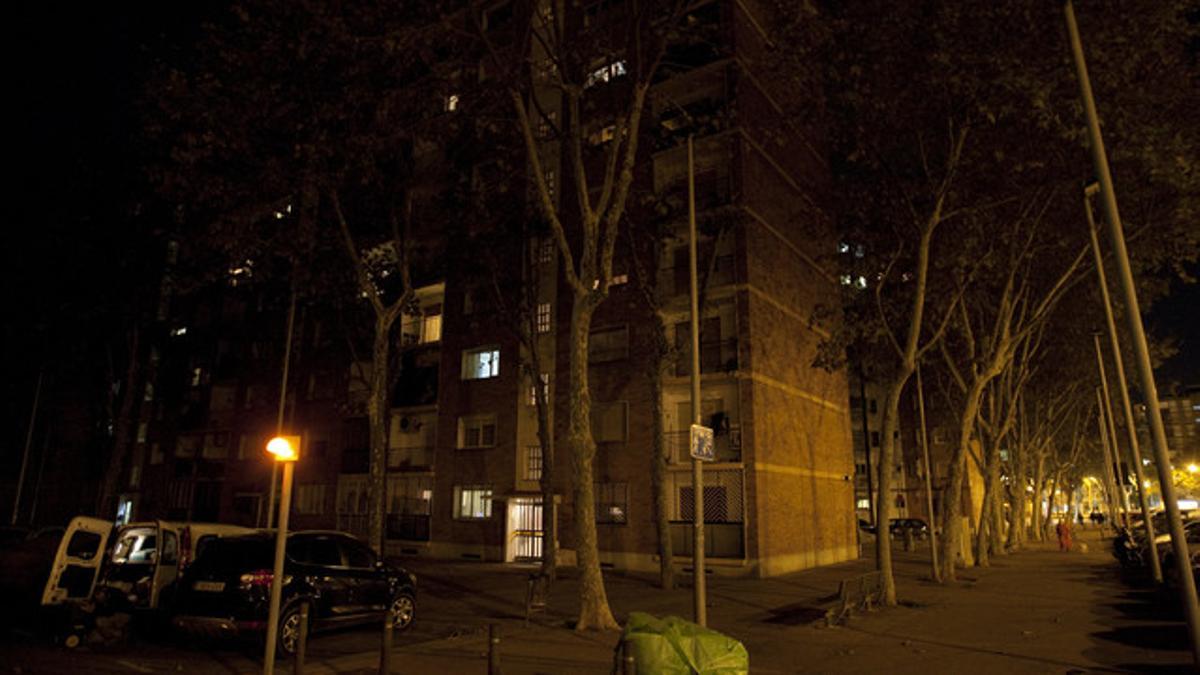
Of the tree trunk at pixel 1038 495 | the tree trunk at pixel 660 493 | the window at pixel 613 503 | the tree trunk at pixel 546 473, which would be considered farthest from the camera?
the tree trunk at pixel 1038 495

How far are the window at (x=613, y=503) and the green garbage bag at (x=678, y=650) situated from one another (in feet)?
57.7

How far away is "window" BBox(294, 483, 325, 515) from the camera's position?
33688mm

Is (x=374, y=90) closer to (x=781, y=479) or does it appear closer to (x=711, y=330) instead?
(x=711, y=330)

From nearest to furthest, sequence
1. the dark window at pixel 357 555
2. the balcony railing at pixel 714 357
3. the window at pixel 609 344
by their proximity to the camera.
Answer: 1. the dark window at pixel 357 555
2. the balcony railing at pixel 714 357
3. the window at pixel 609 344

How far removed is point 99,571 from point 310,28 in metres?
11.1

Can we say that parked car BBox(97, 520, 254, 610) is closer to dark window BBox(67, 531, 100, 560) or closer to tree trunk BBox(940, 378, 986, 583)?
dark window BBox(67, 531, 100, 560)

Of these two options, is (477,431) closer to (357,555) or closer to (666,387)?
(666,387)

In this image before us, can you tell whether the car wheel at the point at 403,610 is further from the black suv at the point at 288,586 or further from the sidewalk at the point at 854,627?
the sidewalk at the point at 854,627

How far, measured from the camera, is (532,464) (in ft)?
89.0

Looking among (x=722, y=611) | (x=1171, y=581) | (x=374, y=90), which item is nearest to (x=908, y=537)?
(x=1171, y=581)

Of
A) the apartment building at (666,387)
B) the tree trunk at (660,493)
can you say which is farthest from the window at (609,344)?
the tree trunk at (660,493)

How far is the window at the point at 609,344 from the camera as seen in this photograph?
1004 inches

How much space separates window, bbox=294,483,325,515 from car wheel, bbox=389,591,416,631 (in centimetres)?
2266

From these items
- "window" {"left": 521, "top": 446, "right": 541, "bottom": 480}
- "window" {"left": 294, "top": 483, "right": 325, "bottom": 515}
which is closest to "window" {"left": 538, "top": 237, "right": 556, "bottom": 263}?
"window" {"left": 521, "top": 446, "right": 541, "bottom": 480}
